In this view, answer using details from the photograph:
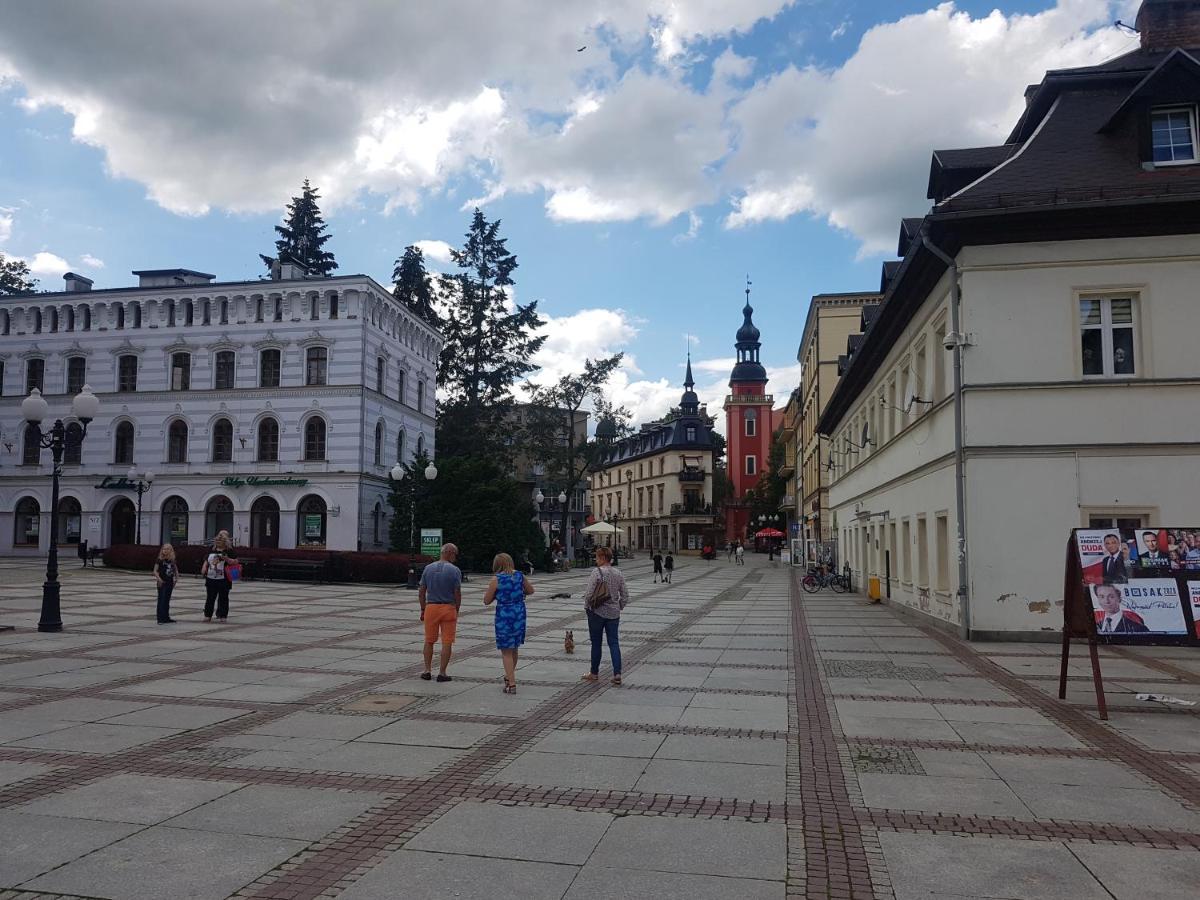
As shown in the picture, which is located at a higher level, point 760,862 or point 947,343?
point 947,343

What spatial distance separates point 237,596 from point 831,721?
1963 centimetres

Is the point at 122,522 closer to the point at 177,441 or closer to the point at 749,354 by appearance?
the point at 177,441

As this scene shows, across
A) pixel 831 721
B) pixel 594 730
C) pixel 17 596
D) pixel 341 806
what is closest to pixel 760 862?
Result: pixel 341 806

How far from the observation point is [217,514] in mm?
44844

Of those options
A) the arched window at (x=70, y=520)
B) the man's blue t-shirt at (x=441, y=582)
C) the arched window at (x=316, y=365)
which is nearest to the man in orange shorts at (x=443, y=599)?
the man's blue t-shirt at (x=441, y=582)

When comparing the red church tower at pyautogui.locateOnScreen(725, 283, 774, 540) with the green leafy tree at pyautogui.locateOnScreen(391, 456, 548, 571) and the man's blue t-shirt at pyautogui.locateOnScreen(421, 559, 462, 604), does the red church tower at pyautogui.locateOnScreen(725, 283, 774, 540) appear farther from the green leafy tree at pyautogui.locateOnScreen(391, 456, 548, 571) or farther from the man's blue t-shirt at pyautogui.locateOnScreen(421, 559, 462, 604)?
the man's blue t-shirt at pyautogui.locateOnScreen(421, 559, 462, 604)

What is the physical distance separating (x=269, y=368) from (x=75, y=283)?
13347mm

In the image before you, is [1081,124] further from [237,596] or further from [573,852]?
[237,596]

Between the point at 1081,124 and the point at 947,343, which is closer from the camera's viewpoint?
the point at 947,343

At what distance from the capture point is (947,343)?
1705 centimetres

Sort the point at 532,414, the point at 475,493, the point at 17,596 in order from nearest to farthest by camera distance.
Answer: the point at 17,596 < the point at 475,493 < the point at 532,414

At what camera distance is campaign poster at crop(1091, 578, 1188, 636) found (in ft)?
31.8

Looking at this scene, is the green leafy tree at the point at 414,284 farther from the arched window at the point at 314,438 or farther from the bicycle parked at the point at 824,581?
the bicycle parked at the point at 824,581

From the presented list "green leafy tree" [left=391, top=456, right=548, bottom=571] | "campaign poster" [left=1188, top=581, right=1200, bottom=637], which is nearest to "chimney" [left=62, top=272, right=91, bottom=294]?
"green leafy tree" [left=391, top=456, right=548, bottom=571]
